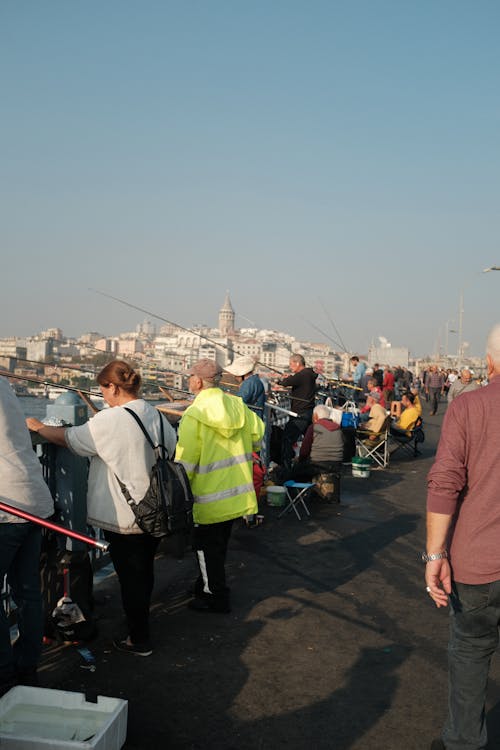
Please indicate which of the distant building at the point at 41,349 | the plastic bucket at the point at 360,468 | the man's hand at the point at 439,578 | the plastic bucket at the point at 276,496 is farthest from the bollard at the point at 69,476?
the plastic bucket at the point at 360,468

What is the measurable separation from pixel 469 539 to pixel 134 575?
7.14 ft

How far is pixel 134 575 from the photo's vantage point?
429cm

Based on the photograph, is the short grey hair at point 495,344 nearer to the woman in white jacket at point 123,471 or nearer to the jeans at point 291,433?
the woman in white jacket at point 123,471

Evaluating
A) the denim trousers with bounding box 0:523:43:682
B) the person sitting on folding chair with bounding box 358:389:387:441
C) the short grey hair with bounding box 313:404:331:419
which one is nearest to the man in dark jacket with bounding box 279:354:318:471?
the short grey hair with bounding box 313:404:331:419

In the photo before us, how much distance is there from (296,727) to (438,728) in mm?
712

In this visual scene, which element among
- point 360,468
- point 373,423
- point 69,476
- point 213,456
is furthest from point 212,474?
point 373,423

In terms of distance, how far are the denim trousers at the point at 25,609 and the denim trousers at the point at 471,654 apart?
2.07 meters

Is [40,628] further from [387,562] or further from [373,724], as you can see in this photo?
[387,562]

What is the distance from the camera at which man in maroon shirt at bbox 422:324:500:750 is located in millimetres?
2895

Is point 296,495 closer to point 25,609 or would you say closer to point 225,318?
point 25,609

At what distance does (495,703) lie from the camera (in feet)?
12.4

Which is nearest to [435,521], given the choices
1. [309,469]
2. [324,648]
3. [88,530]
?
[324,648]

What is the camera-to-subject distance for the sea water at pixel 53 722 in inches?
122

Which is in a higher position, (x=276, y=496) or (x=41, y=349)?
(x=41, y=349)
